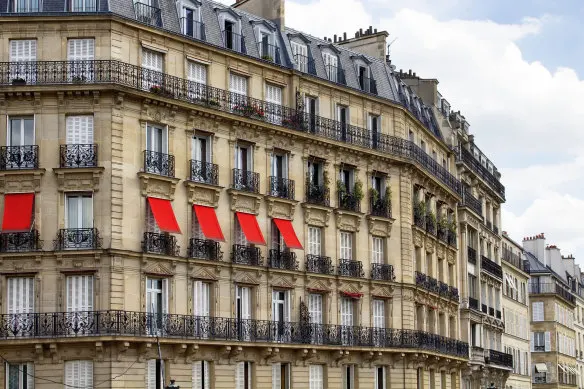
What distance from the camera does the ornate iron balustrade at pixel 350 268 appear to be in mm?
49344

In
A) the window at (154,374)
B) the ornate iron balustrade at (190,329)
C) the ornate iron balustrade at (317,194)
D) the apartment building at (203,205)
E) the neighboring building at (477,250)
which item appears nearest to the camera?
the ornate iron balustrade at (190,329)

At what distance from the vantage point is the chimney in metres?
50.2

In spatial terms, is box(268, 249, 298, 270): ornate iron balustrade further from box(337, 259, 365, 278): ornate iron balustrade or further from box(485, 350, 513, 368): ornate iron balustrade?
box(485, 350, 513, 368): ornate iron balustrade

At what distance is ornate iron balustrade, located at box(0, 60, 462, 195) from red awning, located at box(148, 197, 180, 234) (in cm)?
373

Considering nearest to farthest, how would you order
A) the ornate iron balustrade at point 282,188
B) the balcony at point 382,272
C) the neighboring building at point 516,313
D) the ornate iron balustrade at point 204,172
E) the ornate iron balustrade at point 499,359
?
the ornate iron balustrade at point 204,172 < the ornate iron balustrade at point 282,188 < the balcony at point 382,272 < the ornate iron balustrade at point 499,359 < the neighboring building at point 516,313

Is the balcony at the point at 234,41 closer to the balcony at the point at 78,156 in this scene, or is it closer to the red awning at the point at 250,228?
the red awning at the point at 250,228

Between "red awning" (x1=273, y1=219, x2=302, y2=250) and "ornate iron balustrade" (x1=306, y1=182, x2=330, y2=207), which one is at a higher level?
"ornate iron balustrade" (x1=306, y1=182, x2=330, y2=207)

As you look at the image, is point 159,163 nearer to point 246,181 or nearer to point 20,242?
point 246,181

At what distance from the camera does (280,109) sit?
158 feet

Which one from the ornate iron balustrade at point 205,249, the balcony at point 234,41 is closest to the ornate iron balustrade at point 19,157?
the ornate iron balustrade at point 205,249

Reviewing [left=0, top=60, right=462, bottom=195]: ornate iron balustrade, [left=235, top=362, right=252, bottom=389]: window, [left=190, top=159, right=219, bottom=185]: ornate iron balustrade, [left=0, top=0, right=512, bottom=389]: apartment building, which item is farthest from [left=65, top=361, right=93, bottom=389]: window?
[left=0, top=60, right=462, bottom=195]: ornate iron balustrade

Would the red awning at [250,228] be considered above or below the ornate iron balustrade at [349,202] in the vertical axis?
below

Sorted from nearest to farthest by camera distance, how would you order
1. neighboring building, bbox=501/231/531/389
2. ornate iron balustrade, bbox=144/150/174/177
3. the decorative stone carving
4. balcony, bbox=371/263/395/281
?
1. the decorative stone carving
2. ornate iron balustrade, bbox=144/150/174/177
3. balcony, bbox=371/263/395/281
4. neighboring building, bbox=501/231/531/389

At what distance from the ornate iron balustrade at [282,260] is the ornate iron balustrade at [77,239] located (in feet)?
26.2
